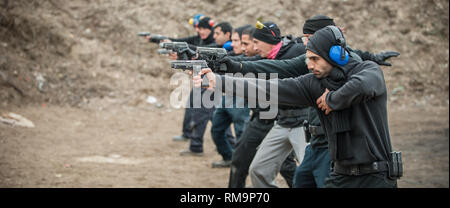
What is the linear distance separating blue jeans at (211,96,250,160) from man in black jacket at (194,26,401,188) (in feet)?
13.1

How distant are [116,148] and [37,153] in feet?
4.91

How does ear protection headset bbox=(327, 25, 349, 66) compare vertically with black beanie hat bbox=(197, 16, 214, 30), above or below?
below

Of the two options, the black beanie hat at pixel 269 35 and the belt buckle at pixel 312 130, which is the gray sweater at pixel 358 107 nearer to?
the belt buckle at pixel 312 130

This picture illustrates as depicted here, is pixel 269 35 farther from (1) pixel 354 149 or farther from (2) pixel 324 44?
(1) pixel 354 149

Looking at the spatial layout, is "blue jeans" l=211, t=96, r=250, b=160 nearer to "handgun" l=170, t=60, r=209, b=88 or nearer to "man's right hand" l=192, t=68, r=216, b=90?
"handgun" l=170, t=60, r=209, b=88

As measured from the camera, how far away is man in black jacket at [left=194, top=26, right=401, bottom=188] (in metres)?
3.51

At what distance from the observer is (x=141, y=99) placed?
44.6 feet

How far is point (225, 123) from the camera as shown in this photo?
8062 mm

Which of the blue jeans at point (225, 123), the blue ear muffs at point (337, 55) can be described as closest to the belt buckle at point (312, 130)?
the blue ear muffs at point (337, 55)

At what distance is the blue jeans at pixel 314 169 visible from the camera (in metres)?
4.63

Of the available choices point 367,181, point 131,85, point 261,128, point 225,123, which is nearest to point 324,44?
point 367,181

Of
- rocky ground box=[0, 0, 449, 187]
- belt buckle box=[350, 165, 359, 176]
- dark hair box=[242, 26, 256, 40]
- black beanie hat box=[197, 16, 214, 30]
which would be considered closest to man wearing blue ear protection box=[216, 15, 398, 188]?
belt buckle box=[350, 165, 359, 176]

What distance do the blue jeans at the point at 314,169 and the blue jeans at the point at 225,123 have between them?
2.91 meters

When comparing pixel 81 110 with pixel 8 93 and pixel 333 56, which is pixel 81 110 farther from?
pixel 333 56
